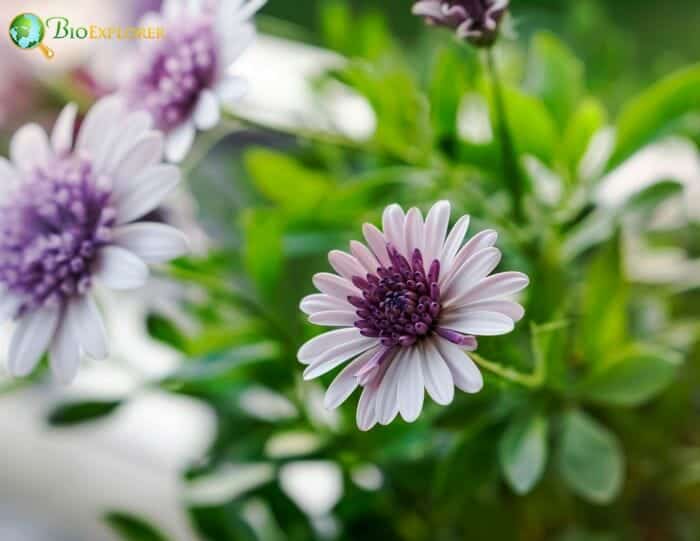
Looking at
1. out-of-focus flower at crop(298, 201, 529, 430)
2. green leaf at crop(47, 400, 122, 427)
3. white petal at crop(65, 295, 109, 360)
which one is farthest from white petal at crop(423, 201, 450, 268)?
green leaf at crop(47, 400, 122, 427)

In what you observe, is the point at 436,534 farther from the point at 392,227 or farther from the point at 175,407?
the point at 175,407

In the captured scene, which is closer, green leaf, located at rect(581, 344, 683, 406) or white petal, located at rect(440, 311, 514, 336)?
white petal, located at rect(440, 311, 514, 336)

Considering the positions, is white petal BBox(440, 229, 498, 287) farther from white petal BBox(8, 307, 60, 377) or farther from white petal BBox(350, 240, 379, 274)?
white petal BBox(8, 307, 60, 377)

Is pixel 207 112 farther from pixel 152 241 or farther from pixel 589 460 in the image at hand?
pixel 589 460

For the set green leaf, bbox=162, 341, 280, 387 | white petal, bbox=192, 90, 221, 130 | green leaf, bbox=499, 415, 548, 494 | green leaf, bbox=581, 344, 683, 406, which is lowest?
green leaf, bbox=162, 341, 280, 387

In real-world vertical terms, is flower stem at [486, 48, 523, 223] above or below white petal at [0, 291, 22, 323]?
above

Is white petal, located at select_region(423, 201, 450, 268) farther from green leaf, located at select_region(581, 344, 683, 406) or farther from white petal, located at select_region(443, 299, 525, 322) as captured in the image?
green leaf, located at select_region(581, 344, 683, 406)

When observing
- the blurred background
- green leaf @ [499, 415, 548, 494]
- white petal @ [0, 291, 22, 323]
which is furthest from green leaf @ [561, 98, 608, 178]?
white petal @ [0, 291, 22, 323]

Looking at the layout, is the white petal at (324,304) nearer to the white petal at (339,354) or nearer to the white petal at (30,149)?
the white petal at (339,354)
